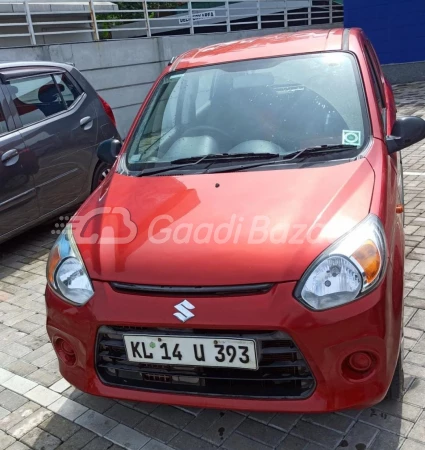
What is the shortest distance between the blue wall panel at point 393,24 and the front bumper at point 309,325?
39.4 feet

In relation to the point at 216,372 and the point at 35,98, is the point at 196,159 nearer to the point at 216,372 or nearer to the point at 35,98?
the point at 216,372

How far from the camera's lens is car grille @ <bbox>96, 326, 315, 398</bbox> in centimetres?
209

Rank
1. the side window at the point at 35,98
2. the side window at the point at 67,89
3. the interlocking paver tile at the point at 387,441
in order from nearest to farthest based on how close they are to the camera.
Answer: the interlocking paver tile at the point at 387,441 → the side window at the point at 35,98 → the side window at the point at 67,89

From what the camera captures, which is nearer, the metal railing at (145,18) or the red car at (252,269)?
the red car at (252,269)

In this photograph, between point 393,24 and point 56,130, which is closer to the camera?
point 56,130

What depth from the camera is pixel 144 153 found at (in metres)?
3.23

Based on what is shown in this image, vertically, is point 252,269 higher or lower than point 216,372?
higher

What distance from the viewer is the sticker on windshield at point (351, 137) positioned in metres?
2.81

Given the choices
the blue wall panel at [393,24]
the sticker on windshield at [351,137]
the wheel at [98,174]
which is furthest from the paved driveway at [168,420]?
Answer: the blue wall panel at [393,24]

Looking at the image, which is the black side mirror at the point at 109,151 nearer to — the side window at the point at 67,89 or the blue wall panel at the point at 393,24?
the side window at the point at 67,89

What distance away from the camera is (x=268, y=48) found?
11.4ft

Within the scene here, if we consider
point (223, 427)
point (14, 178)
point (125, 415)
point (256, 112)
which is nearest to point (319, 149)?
point (256, 112)

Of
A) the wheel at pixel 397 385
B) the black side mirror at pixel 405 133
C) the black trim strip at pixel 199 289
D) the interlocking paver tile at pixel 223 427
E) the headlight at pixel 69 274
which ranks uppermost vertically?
the black side mirror at pixel 405 133

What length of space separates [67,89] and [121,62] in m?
5.76
